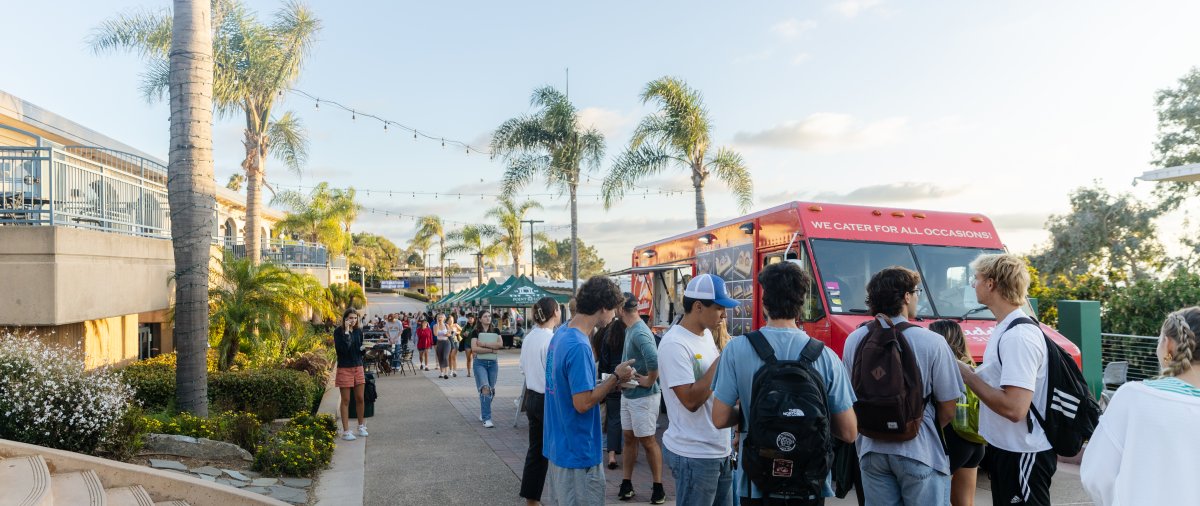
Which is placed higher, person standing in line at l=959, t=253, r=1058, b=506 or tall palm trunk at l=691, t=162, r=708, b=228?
tall palm trunk at l=691, t=162, r=708, b=228

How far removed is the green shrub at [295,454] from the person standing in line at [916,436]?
18.4ft

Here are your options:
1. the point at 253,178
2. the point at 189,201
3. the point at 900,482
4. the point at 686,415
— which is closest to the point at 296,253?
the point at 253,178

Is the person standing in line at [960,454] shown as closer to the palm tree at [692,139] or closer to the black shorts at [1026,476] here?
the black shorts at [1026,476]

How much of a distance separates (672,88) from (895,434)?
18841 mm

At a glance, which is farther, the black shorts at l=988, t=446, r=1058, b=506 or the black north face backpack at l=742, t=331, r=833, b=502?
the black shorts at l=988, t=446, r=1058, b=506

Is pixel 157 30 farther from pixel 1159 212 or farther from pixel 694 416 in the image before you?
pixel 1159 212

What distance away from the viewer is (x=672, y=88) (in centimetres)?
2166

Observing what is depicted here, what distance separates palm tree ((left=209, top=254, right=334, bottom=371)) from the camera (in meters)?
12.5

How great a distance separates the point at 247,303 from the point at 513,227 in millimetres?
38830

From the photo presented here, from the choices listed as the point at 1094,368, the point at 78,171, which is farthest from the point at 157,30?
the point at 1094,368

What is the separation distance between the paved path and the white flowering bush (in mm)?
2327

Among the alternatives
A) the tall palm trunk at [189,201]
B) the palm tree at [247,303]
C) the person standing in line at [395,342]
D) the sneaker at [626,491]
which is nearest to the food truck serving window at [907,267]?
the sneaker at [626,491]

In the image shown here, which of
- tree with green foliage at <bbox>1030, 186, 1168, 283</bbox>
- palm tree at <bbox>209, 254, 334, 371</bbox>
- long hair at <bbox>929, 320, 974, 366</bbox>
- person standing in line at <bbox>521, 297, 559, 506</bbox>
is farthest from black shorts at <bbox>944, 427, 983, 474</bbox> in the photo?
tree with green foliage at <bbox>1030, 186, 1168, 283</bbox>

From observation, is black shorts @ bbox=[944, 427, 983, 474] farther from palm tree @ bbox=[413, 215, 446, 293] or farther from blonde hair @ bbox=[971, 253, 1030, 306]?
palm tree @ bbox=[413, 215, 446, 293]
